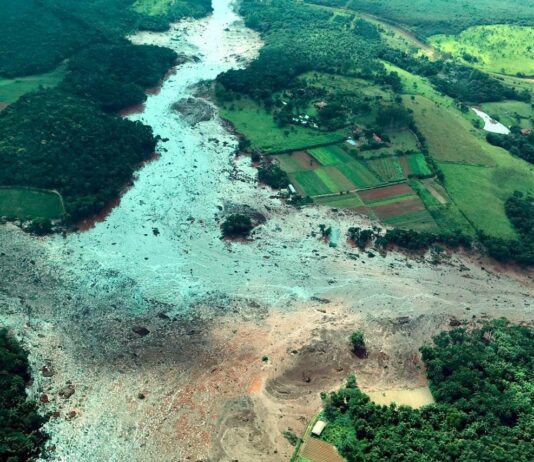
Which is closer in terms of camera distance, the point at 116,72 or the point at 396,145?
the point at 396,145

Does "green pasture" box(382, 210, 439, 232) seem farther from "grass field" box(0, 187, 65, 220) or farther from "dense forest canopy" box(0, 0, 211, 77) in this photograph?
"dense forest canopy" box(0, 0, 211, 77)

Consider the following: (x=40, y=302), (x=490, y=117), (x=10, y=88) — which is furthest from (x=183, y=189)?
(x=490, y=117)

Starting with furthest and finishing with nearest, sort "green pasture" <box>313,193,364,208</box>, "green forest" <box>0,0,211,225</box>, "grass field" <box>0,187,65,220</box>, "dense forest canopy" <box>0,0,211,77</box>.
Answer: "dense forest canopy" <box>0,0,211,77</box>, "green pasture" <box>313,193,364,208</box>, "green forest" <box>0,0,211,225</box>, "grass field" <box>0,187,65,220</box>

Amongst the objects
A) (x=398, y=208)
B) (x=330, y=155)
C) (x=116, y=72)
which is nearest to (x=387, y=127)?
(x=330, y=155)

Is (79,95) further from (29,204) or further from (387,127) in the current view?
(387,127)

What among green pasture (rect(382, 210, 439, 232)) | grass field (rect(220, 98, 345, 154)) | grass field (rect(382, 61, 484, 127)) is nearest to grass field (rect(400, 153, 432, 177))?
green pasture (rect(382, 210, 439, 232))

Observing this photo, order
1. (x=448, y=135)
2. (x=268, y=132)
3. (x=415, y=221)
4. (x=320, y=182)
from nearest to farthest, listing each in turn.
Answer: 1. (x=415, y=221)
2. (x=320, y=182)
3. (x=268, y=132)
4. (x=448, y=135)
